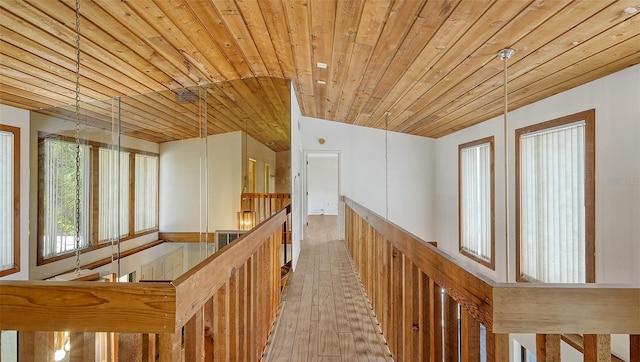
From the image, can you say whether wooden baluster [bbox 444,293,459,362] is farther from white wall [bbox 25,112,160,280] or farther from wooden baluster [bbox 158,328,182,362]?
white wall [bbox 25,112,160,280]

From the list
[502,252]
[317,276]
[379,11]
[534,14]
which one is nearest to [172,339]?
[379,11]

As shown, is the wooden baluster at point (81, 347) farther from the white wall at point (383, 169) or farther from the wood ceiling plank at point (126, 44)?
the white wall at point (383, 169)

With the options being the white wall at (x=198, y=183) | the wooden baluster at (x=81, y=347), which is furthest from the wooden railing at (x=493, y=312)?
the white wall at (x=198, y=183)

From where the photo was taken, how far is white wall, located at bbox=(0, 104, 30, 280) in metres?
3.15

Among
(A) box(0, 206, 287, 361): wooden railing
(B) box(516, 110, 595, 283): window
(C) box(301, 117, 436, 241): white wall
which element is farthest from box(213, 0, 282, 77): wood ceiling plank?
(B) box(516, 110, 595, 283): window

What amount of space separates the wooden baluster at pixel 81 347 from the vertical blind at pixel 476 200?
500cm

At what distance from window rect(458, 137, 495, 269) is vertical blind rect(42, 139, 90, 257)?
18.0ft

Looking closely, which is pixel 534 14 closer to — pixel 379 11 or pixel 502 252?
pixel 379 11

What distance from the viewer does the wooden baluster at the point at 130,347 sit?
968 mm

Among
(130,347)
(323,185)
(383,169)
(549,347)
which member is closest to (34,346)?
(130,347)

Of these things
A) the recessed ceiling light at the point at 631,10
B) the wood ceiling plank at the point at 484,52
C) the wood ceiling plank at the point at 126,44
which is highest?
the wood ceiling plank at the point at 126,44

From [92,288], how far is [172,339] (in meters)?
0.28

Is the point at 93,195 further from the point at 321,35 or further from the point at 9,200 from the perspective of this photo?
the point at 321,35

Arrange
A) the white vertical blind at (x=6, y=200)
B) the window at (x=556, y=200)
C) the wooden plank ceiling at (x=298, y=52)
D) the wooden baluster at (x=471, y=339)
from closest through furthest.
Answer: the wooden baluster at (x=471, y=339) < the wooden plank ceiling at (x=298, y=52) < the window at (x=556, y=200) < the white vertical blind at (x=6, y=200)
